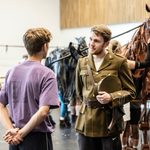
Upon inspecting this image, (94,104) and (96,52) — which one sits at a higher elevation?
(96,52)

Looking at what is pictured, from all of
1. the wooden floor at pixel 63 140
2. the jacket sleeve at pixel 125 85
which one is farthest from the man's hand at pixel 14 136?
the wooden floor at pixel 63 140

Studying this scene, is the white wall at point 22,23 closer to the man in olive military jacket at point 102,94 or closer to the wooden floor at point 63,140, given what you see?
the wooden floor at point 63,140

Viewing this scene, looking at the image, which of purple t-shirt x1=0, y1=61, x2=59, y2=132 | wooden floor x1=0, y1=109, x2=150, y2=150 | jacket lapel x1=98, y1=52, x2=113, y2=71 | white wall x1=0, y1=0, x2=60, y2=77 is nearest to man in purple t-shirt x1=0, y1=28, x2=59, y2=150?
purple t-shirt x1=0, y1=61, x2=59, y2=132

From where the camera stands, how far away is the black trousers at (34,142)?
240 centimetres

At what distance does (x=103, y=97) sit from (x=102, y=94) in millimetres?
29

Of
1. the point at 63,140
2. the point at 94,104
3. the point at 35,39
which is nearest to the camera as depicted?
the point at 35,39

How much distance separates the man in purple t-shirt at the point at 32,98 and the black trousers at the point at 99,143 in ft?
1.45

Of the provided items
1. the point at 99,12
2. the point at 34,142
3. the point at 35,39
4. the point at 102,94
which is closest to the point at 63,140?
the point at 102,94

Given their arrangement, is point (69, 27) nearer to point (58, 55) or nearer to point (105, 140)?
Answer: point (58, 55)

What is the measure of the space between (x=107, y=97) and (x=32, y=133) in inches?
24.3

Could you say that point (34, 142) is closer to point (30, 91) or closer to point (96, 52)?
point (30, 91)

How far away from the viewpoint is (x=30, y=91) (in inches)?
93.7

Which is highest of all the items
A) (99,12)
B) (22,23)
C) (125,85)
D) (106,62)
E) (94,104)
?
(99,12)

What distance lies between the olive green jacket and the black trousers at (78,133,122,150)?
0.05m
